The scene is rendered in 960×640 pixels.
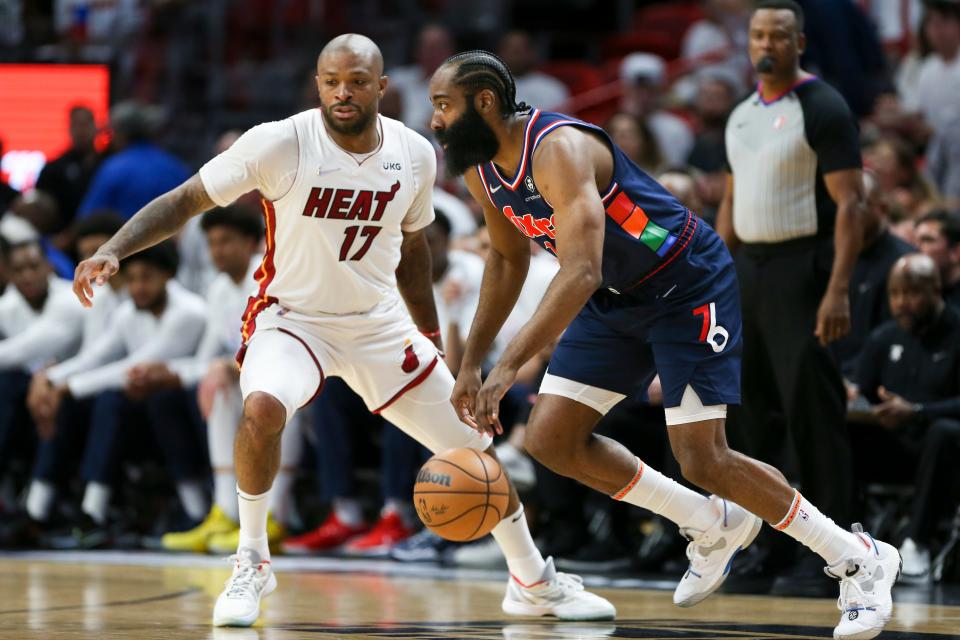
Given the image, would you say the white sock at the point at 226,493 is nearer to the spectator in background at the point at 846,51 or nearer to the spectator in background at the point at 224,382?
the spectator in background at the point at 224,382

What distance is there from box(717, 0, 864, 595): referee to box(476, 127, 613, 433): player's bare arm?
76.6 inches

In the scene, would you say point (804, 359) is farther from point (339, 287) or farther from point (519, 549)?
point (339, 287)

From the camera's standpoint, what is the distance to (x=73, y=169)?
1218cm

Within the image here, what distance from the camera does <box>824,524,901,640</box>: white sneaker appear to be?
197 inches

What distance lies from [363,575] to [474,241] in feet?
8.69

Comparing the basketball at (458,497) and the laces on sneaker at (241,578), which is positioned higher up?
the basketball at (458,497)

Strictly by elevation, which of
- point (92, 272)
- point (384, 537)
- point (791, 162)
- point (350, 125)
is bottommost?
point (384, 537)

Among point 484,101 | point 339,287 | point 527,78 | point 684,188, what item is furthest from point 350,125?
point 527,78

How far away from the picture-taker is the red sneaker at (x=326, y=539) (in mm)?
8758

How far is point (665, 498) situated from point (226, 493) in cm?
407

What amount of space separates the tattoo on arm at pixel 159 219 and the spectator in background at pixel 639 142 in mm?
4520

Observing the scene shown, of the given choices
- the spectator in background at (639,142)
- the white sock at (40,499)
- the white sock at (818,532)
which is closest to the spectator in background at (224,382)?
the white sock at (40,499)

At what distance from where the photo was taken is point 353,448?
8.88m

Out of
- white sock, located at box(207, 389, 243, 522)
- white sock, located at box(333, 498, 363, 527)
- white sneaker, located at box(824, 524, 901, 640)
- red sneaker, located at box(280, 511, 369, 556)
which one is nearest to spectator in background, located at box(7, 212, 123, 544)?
white sock, located at box(207, 389, 243, 522)
